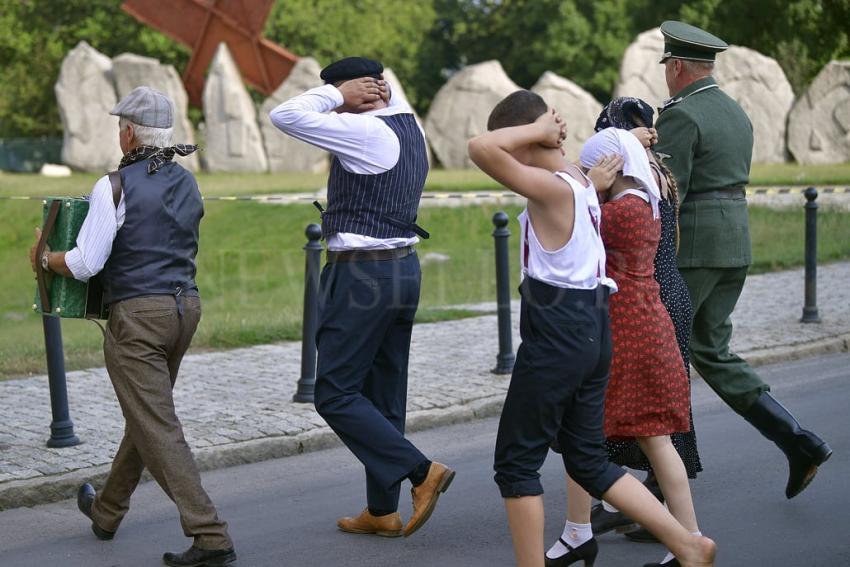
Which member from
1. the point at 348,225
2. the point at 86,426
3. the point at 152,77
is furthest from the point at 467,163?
the point at 348,225

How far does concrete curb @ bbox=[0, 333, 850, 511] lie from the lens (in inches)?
255

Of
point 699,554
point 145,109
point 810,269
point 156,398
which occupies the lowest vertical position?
point 810,269

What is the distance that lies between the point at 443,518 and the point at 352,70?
212 cm

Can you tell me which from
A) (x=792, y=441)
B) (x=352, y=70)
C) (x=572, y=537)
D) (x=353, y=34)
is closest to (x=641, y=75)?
(x=353, y=34)

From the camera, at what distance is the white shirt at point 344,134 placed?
17.3 ft

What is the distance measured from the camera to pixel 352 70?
5.47 m

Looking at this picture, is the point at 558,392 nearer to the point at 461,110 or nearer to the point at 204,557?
the point at 204,557

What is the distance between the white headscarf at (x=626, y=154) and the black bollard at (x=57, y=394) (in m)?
3.56

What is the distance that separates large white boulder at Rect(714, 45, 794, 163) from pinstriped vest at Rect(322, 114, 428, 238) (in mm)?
26198

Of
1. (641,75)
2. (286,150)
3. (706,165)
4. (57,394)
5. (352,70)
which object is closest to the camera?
(352,70)

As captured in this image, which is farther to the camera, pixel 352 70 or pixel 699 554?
pixel 352 70

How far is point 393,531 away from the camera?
225 inches

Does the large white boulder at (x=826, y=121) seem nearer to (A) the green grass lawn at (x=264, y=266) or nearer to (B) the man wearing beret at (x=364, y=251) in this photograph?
(A) the green grass lawn at (x=264, y=266)

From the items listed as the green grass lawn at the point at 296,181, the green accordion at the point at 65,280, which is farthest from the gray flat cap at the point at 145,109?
the green grass lawn at the point at 296,181
